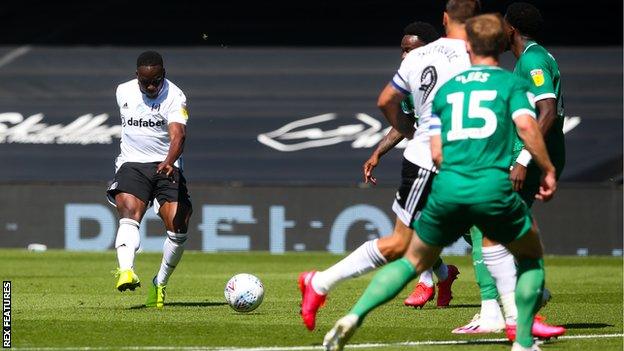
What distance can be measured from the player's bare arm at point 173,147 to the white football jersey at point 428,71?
3.27m

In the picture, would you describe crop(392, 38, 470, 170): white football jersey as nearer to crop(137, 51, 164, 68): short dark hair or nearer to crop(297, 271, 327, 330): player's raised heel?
crop(297, 271, 327, 330): player's raised heel

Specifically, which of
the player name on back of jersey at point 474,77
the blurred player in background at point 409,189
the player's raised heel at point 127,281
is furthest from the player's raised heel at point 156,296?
the player name on back of jersey at point 474,77

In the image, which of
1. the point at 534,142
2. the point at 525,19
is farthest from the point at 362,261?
the point at 525,19

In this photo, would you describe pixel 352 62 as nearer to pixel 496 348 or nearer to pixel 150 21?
pixel 150 21

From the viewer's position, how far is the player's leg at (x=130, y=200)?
35.2 feet

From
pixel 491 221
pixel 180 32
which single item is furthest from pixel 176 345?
pixel 180 32

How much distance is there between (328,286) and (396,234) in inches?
20.4

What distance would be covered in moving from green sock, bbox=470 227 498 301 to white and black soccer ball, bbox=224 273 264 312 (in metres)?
1.88

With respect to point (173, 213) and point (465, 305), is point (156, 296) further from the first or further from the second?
point (465, 305)

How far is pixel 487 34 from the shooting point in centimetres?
693

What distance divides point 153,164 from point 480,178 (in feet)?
16.4

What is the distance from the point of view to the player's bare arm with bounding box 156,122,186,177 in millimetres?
10773

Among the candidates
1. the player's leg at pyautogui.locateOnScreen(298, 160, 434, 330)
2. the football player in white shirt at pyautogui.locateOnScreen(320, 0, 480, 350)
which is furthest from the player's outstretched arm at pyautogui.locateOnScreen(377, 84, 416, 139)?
the player's leg at pyautogui.locateOnScreen(298, 160, 434, 330)

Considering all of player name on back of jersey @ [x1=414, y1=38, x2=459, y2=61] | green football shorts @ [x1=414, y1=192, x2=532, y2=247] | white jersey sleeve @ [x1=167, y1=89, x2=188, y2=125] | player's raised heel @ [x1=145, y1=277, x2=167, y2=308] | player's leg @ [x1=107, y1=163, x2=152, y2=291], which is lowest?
player's raised heel @ [x1=145, y1=277, x2=167, y2=308]
